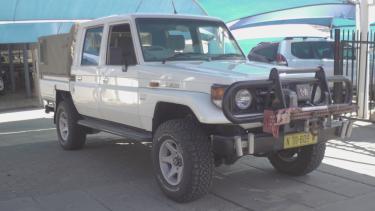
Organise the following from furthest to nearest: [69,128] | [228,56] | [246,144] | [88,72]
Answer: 1. [69,128]
2. [88,72]
3. [228,56]
4. [246,144]

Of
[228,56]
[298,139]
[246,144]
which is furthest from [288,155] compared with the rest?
[246,144]

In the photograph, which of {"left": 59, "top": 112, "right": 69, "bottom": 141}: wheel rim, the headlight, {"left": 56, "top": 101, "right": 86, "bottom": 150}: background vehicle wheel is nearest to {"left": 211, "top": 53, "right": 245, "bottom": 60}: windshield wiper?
the headlight

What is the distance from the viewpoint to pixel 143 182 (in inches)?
241

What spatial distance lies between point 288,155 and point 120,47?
2.42 m

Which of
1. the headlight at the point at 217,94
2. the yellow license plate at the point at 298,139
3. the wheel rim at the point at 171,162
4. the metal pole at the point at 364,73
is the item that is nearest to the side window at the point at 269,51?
the metal pole at the point at 364,73

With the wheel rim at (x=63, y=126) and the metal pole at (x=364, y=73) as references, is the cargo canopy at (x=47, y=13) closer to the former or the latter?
the metal pole at (x=364, y=73)

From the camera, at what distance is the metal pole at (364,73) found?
10.2 metres

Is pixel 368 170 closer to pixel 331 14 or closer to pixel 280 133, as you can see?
pixel 280 133

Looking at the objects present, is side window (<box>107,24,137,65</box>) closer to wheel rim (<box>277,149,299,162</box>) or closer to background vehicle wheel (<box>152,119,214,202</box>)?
background vehicle wheel (<box>152,119,214,202</box>)

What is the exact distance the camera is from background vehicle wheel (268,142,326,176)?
5949 mm

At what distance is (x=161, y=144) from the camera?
540 centimetres

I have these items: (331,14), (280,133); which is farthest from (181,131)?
(331,14)

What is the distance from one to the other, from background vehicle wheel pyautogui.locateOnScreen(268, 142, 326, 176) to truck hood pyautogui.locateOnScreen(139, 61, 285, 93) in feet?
3.85

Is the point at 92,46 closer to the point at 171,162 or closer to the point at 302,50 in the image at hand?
the point at 171,162
